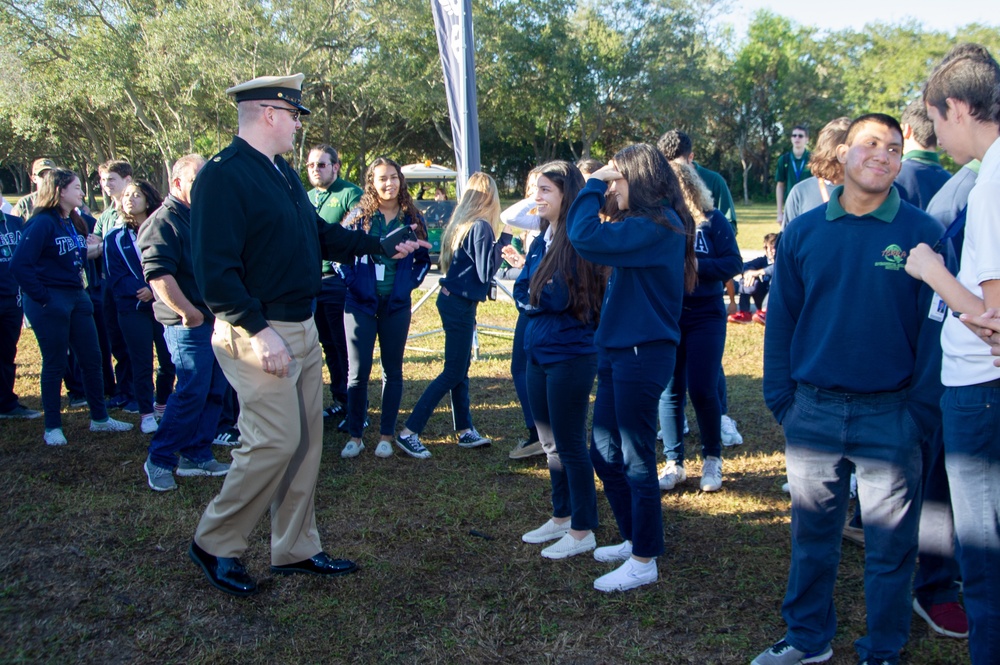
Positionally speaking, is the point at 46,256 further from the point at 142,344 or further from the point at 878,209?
the point at 878,209

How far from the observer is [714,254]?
15.1ft

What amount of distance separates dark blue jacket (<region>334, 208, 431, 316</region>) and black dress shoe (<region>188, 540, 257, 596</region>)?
216 cm

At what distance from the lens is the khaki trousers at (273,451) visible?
3303mm

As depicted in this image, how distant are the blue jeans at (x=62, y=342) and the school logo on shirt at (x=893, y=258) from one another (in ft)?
18.1

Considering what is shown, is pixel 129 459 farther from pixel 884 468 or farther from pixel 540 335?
Result: pixel 884 468

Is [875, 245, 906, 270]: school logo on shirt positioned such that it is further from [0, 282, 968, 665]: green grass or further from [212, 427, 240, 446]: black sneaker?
[212, 427, 240, 446]: black sneaker

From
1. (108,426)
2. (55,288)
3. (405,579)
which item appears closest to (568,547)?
(405,579)

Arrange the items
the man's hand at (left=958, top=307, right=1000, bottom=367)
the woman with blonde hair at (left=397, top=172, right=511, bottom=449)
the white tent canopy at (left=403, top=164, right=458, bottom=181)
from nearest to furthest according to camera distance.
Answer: the man's hand at (left=958, top=307, right=1000, bottom=367), the woman with blonde hair at (left=397, top=172, right=511, bottom=449), the white tent canopy at (left=403, top=164, right=458, bottom=181)

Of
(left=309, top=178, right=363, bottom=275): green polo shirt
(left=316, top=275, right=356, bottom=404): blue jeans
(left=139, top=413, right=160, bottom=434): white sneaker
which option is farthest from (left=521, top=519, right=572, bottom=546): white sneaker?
(left=139, top=413, right=160, bottom=434): white sneaker

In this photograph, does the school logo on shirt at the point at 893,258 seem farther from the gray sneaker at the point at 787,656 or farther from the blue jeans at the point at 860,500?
the gray sneaker at the point at 787,656

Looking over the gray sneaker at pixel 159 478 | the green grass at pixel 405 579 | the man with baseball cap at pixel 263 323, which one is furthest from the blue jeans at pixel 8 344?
the man with baseball cap at pixel 263 323

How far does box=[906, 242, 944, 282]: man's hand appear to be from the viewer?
2289mm

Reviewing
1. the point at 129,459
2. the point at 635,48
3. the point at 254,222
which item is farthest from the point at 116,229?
the point at 635,48

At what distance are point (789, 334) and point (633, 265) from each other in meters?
0.73
